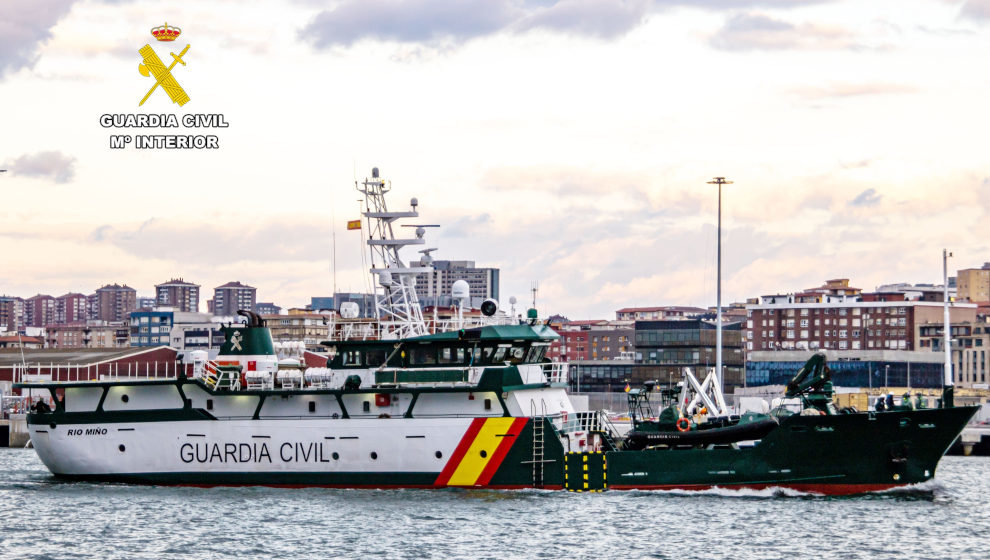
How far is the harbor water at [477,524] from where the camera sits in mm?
30906

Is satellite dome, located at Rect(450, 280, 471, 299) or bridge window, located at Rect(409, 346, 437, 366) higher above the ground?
satellite dome, located at Rect(450, 280, 471, 299)

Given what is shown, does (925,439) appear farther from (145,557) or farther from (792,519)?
(145,557)

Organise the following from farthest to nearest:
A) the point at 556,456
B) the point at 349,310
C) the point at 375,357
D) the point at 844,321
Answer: the point at 844,321
the point at 349,310
the point at 375,357
the point at 556,456

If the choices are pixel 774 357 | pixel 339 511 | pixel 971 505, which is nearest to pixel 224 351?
pixel 339 511

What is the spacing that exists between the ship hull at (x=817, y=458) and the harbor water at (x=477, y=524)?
0.51 m

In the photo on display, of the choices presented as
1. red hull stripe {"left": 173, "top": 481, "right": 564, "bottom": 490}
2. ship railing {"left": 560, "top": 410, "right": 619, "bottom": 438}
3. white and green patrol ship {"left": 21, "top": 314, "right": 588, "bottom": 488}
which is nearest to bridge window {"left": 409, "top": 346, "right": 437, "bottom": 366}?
white and green patrol ship {"left": 21, "top": 314, "right": 588, "bottom": 488}

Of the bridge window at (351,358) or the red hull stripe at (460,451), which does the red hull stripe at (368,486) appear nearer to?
the red hull stripe at (460,451)

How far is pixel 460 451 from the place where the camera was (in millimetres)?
37688

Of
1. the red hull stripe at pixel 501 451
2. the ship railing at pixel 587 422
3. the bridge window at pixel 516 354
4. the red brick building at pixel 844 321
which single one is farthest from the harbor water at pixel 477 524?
the red brick building at pixel 844 321

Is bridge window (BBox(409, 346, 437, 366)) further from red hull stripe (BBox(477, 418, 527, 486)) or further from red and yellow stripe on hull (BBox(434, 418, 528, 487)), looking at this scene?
red hull stripe (BBox(477, 418, 527, 486))

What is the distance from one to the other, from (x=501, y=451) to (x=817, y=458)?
918cm

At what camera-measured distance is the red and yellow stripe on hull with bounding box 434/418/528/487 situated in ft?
123

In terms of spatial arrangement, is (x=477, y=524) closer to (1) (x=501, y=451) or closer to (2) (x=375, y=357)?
(1) (x=501, y=451)

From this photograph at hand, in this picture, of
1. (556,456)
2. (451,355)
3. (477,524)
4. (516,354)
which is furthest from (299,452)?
(556,456)
